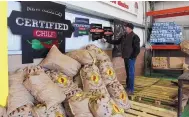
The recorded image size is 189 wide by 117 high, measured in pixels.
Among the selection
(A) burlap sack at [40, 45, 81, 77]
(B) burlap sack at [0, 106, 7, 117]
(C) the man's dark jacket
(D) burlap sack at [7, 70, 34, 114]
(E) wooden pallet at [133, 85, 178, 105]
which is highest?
(C) the man's dark jacket

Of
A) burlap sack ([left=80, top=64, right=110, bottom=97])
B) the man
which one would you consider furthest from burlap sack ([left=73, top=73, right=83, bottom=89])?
the man

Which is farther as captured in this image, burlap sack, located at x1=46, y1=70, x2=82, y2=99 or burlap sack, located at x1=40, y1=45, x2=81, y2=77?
burlap sack, located at x1=40, y1=45, x2=81, y2=77

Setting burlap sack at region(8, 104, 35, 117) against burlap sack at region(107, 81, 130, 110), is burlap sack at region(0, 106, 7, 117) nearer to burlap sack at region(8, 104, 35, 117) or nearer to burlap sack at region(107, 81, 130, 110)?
burlap sack at region(8, 104, 35, 117)

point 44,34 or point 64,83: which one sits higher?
point 44,34

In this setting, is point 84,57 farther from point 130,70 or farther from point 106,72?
point 130,70

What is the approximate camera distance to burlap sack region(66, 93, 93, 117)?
2.18 m

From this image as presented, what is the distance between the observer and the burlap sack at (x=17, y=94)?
1.92 m

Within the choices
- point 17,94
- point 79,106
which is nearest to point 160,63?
point 79,106

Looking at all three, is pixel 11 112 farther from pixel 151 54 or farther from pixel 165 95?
pixel 151 54

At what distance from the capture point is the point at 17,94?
2014 millimetres

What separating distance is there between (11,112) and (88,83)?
1115 millimetres

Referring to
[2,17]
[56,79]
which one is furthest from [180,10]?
[2,17]

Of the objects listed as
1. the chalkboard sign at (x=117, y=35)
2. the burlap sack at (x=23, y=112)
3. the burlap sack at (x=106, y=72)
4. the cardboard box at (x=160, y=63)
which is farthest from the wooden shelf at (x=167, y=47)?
the burlap sack at (x=23, y=112)

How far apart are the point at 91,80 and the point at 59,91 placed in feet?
2.07
